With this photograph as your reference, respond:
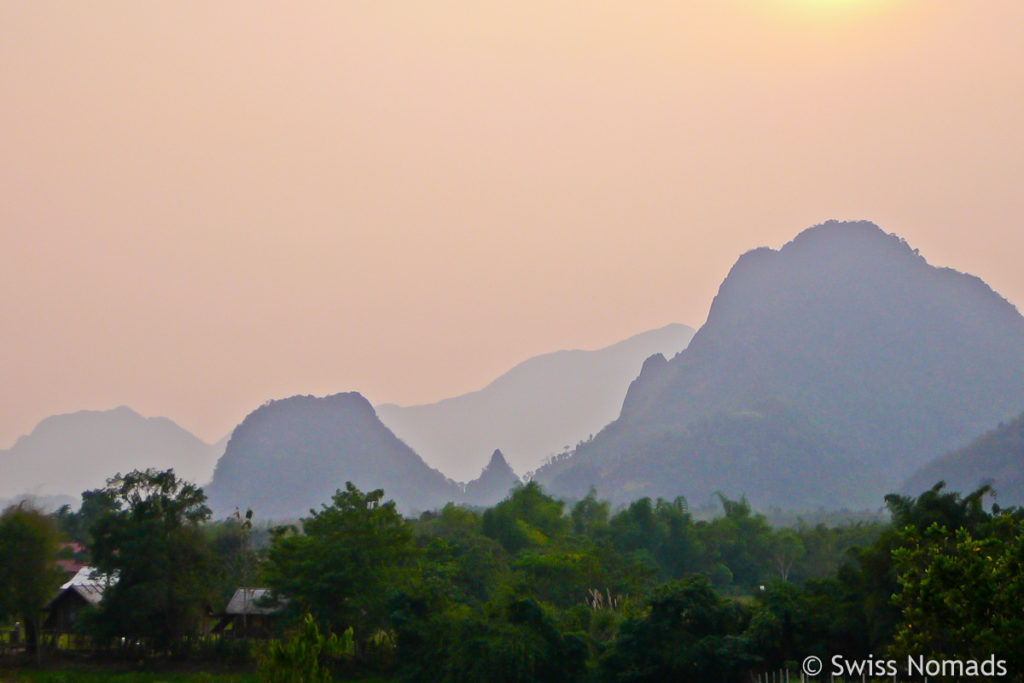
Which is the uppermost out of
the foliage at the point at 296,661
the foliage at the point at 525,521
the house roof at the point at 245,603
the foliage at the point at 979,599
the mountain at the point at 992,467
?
the mountain at the point at 992,467

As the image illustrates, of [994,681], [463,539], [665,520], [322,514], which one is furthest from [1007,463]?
[994,681]

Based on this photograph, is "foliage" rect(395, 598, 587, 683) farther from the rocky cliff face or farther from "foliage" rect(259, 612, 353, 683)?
the rocky cliff face

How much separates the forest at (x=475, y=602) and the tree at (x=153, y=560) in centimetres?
6

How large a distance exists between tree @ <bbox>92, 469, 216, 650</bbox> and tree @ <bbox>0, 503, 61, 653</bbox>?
226cm

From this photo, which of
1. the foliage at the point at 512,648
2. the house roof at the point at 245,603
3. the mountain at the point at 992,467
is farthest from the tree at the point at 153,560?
the mountain at the point at 992,467

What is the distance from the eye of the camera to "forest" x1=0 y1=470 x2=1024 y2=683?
13859mm

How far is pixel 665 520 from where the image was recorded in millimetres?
52094

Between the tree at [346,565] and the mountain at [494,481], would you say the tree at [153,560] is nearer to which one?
the tree at [346,565]

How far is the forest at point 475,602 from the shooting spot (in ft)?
45.5

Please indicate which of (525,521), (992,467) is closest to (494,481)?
(992,467)

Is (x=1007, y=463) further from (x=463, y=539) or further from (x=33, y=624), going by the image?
(x=33, y=624)

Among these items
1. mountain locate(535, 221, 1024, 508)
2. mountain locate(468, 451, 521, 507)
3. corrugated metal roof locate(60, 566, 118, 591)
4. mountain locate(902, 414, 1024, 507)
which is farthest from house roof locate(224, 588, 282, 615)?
mountain locate(468, 451, 521, 507)

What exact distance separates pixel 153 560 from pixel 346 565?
6.32m

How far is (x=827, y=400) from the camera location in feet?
590
